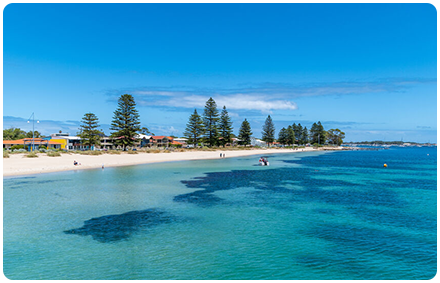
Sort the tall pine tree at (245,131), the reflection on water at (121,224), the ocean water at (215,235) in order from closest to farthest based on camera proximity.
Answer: the ocean water at (215,235) → the reflection on water at (121,224) → the tall pine tree at (245,131)

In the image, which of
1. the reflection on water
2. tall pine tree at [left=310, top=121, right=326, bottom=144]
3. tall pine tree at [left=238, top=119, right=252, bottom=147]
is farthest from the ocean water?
tall pine tree at [left=310, top=121, right=326, bottom=144]

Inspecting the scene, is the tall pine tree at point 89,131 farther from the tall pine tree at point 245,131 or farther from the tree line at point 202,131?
the tall pine tree at point 245,131

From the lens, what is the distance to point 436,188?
27094 mm

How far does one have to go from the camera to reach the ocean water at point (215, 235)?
922cm

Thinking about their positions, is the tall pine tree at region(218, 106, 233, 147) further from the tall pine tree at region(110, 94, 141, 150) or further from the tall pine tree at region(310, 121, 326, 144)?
the tall pine tree at region(310, 121, 326, 144)

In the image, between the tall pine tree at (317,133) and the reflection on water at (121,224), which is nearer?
the reflection on water at (121,224)

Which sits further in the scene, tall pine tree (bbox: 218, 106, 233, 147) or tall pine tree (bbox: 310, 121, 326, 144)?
tall pine tree (bbox: 310, 121, 326, 144)

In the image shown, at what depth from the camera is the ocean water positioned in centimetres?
922

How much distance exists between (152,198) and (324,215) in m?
12.2

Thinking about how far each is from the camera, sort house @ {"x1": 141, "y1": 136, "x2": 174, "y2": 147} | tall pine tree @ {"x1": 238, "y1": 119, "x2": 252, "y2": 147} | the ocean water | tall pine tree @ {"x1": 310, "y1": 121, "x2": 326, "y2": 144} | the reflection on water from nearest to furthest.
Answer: the ocean water
the reflection on water
house @ {"x1": 141, "y1": 136, "x2": 174, "y2": 147}
tall pine tree @ {"x1": 238, "y1": 119, "x2": 252, "y2": 147}
tall pine tree @ {"x1": 310, "y1": 121, "x2": 326, "y2": 144}

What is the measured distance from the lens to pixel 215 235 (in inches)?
492

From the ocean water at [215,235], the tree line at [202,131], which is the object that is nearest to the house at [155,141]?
the tree line at [202,131]

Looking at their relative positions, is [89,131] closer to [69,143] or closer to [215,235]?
[69,143]

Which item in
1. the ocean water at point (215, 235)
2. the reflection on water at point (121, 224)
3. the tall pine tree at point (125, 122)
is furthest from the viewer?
the tall pine tree at point (125, 122)
